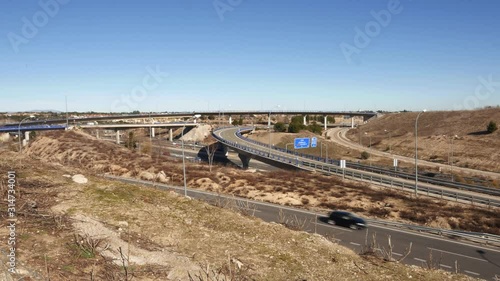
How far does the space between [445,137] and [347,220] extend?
85823 millimetres

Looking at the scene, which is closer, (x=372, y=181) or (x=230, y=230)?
(x=230, y=230)

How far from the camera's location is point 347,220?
29859mm

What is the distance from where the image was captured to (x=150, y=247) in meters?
12.4

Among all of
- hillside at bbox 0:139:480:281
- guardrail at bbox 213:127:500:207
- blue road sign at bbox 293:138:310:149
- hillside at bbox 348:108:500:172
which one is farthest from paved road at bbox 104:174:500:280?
hillside at bbox 348:108:500:172

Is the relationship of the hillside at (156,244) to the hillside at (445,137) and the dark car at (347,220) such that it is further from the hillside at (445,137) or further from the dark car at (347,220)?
the hillside at (445,137)

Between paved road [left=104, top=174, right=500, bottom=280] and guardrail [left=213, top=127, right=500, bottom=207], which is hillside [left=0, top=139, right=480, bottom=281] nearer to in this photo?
paved road [left=104, top=174, right=500, bottom=280]

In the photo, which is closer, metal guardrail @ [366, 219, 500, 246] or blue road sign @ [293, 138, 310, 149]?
metal guardrail @ [366, 219, 500, 246]

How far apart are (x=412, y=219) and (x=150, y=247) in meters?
29.3

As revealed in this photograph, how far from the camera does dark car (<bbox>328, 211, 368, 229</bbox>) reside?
29.6 meters

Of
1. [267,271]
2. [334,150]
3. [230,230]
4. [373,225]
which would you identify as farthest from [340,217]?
[334,150]

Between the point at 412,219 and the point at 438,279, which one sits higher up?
the point at 438,279

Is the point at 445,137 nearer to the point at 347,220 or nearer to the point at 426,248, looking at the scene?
the point at 347,220

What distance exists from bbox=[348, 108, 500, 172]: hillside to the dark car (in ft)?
184

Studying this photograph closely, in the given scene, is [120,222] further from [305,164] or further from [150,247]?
[305,164]
